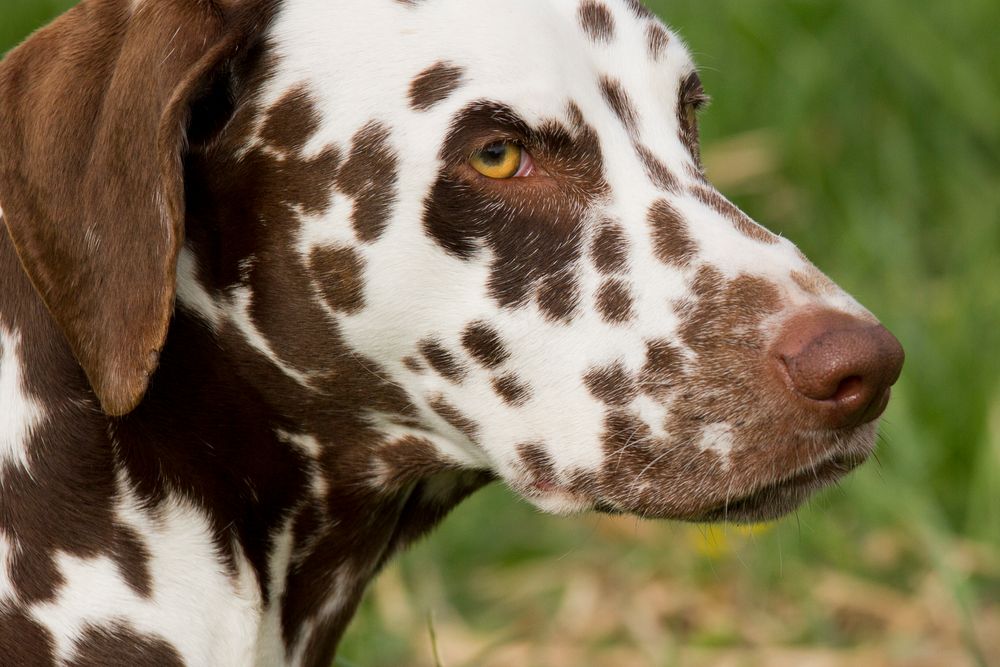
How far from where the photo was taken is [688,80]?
2.97m

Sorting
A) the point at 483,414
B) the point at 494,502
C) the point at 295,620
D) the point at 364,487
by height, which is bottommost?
the point at 494,502

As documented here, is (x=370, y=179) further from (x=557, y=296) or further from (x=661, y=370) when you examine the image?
(x=661, y=370)

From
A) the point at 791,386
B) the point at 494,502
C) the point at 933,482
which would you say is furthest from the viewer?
the point at 494,502

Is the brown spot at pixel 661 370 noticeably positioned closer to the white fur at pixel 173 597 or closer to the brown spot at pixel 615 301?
the brown spot at pixel 615 301

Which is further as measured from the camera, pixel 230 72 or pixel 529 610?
pixel 529 610

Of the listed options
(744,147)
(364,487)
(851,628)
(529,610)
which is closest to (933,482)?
(851,628)

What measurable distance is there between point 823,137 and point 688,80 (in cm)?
386

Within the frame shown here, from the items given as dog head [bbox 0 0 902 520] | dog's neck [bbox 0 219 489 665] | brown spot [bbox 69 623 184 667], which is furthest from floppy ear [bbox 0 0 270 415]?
brown spot [bbox 69 623 184 667]

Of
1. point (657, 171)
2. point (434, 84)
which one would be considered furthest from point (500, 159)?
point (657, 171)

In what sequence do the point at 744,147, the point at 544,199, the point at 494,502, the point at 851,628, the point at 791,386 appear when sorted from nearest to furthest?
the point at 791,386
the point at 544,199
the point at 851,628
the point at 494,502
the point at 744,147

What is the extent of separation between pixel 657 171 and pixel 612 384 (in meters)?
0.39

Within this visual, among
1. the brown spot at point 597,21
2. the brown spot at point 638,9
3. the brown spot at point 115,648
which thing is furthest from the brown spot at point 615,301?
the brown spot at point 115,648

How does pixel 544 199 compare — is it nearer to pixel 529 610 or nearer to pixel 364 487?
pixel 364 487

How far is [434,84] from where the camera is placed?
2631 mm
